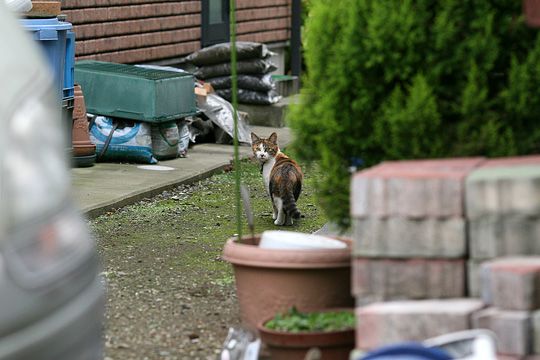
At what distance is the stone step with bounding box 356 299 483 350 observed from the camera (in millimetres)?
3912

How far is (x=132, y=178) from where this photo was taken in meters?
11.1

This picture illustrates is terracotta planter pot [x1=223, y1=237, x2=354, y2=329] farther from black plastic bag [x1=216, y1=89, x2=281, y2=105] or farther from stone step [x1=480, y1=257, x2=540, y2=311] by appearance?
black plastic bag [x1=216, y1=89, x2=281, y2=105]

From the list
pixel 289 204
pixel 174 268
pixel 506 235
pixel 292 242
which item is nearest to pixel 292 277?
pixel 292 242

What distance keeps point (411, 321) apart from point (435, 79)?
118cm

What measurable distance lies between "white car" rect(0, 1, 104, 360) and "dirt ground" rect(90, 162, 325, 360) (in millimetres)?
2088

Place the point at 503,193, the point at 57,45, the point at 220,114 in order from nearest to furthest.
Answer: the point at 503,193 < the point at 57,45 < the point at 220,114

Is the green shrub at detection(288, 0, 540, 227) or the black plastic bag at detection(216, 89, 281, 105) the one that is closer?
the green shrub at detection(288, 0, 540, 227)

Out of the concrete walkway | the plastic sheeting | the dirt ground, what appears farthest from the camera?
the plastic sheeting

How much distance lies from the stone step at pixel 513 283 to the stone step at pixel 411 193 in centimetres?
26

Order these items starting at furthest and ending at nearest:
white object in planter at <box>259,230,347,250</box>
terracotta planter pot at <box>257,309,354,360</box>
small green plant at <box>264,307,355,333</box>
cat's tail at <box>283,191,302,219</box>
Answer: cat's tail at <box>283,191,302,219</box> → white object in planter at <box>259,230,347,250</box> → small green plant at <box>264,307,355,333</box> → terracotta planter pot at <box>257,309,354,360</box>

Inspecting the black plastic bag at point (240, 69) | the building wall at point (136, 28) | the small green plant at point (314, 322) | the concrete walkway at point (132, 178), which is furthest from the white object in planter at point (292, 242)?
the black plastic bag at point (240, 69)

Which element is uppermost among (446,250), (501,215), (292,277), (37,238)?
(37,238)

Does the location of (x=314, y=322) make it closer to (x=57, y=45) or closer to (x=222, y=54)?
(x=57, y=45)

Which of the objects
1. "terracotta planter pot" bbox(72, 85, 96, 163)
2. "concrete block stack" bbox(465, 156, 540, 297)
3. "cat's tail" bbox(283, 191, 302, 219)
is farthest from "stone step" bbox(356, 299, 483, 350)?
"terracotta planter pot" bbox(72, 85, 96, 163)
